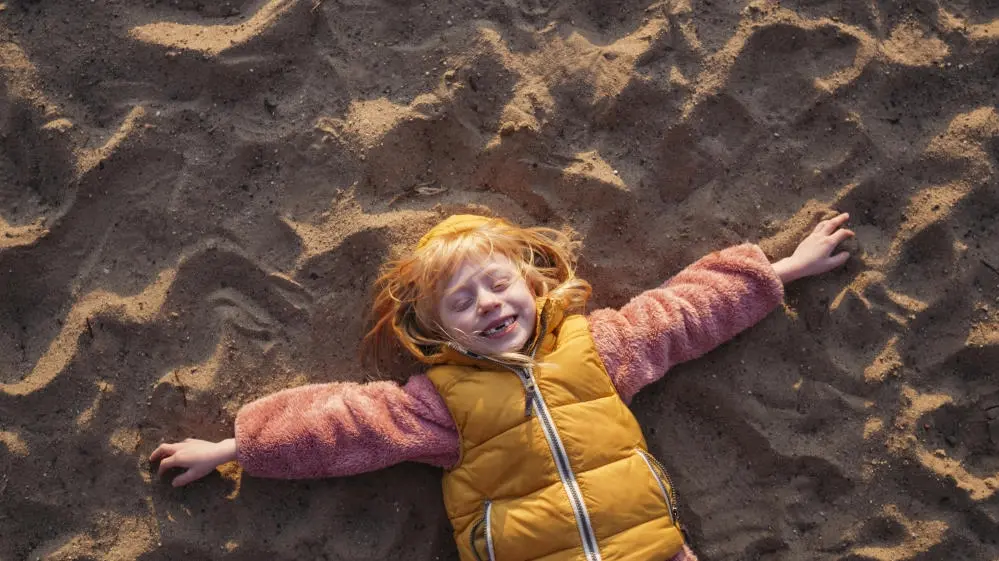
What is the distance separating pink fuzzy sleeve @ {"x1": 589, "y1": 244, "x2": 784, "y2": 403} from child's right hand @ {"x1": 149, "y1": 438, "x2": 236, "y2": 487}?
135 cm

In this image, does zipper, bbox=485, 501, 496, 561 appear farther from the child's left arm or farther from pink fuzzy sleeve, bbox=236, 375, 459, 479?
the child's left arm

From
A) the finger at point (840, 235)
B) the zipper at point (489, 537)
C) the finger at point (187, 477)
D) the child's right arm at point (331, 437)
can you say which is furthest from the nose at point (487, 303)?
the finger at point (840, 235)

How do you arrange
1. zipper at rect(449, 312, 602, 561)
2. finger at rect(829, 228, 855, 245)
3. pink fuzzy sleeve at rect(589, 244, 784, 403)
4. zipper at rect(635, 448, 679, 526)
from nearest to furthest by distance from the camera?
1. zipper at rect(449, 312, 602, 561)
2. zipper at rect(635, 448, 679, 526)
3. pink fuzzy sleeve at rect(589, 244, 784, 403)
4. finger at rect(829, 228, 855, 245)

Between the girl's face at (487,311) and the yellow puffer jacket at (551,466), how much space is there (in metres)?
0.07

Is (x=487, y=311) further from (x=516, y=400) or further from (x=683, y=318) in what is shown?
(x=683, y=318)

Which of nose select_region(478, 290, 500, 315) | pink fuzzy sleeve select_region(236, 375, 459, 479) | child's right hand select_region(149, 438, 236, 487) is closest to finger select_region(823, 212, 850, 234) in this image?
nose select_region(478, 290, 500, 315)

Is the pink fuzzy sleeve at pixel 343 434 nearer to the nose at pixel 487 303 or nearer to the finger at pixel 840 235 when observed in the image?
the nose at pixel 487 303

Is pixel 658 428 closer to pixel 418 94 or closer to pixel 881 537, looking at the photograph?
pixel 881 537

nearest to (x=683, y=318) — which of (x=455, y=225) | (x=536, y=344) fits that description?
(x=536, y=344)

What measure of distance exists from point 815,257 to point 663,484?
990 millimetres

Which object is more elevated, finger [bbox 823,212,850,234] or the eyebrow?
finger [bbox 823,212,850,234]

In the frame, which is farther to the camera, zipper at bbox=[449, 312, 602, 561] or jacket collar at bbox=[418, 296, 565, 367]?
jacket collar at bbox=[418, 296, 565, 367]

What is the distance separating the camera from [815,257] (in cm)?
282

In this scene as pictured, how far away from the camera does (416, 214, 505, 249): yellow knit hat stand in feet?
8.82
